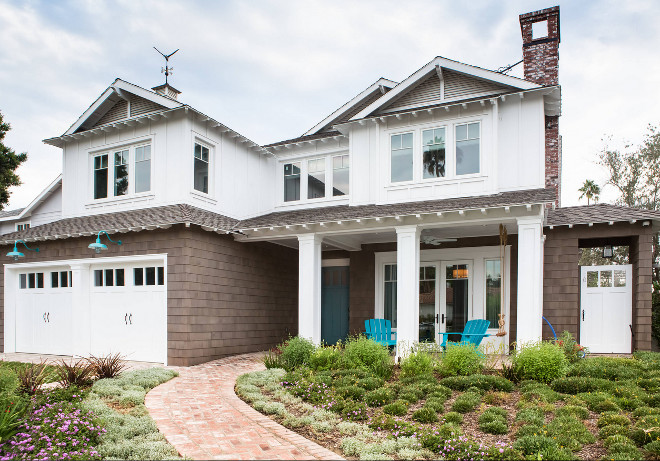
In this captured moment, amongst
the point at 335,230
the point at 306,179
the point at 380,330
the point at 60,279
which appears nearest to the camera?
the point at 335,230

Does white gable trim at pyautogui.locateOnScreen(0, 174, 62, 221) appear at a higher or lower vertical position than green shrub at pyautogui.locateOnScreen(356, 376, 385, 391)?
higher

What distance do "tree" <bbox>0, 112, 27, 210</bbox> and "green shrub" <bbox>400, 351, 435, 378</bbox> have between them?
17963mm

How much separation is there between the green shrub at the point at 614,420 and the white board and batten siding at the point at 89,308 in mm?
8628

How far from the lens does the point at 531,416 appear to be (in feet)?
19.6

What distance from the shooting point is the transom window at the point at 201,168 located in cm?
1255

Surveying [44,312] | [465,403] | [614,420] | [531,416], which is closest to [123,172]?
[44,312]

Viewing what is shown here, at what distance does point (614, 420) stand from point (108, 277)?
11082 mm

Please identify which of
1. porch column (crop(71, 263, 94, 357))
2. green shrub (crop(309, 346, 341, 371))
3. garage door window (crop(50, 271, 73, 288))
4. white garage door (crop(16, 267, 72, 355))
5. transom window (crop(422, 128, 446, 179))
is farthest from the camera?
garage door window (crop(50, 271, 73, 288))

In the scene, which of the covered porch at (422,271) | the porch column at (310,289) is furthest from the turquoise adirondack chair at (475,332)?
the porch column at (310,289)

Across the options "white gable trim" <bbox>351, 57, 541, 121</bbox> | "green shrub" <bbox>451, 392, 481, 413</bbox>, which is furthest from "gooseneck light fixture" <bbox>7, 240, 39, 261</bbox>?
"green shrub" <bbox>451, 392, 481, 413</bbox>

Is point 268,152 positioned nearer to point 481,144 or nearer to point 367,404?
point 481,144

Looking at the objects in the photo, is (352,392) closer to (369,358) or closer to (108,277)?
(369,358)

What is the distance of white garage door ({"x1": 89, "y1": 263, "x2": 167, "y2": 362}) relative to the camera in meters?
11.3

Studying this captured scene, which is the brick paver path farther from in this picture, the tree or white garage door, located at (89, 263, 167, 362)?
the tree
